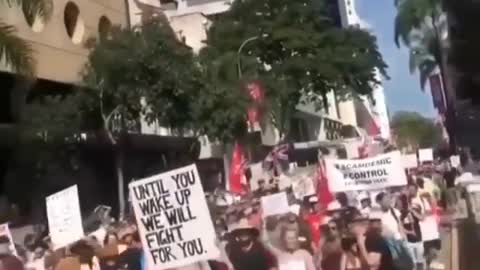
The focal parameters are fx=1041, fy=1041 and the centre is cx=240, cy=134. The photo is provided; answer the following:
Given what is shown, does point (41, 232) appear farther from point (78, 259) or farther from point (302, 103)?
point (302, 103)

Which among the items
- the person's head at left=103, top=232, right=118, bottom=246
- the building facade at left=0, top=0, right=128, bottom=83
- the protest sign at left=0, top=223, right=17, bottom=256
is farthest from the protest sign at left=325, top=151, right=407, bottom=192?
the protest sign at left=0, top=223, right=17, bottom=256

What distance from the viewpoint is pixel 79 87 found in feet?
12.3

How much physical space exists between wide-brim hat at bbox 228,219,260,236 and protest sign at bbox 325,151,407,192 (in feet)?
1.12

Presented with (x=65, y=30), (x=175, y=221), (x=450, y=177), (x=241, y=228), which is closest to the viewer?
(x=450, y=177)

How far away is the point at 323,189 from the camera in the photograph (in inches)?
139

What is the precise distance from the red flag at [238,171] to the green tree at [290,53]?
0.16m

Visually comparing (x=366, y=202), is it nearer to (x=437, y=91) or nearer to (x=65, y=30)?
(x=437, y=91)

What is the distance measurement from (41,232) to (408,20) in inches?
59.9

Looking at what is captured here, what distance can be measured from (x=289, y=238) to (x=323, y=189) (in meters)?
0.21

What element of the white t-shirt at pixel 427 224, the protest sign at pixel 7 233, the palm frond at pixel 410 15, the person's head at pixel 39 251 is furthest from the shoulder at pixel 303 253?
the protest sign at pixel 7 233

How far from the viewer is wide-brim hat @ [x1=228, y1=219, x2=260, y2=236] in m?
3.61

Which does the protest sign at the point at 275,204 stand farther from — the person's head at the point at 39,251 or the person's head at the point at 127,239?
the person's head at the point at 39,251

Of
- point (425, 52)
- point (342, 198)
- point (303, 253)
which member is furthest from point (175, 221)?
point (425, 52)

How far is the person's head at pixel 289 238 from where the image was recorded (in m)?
3.56
